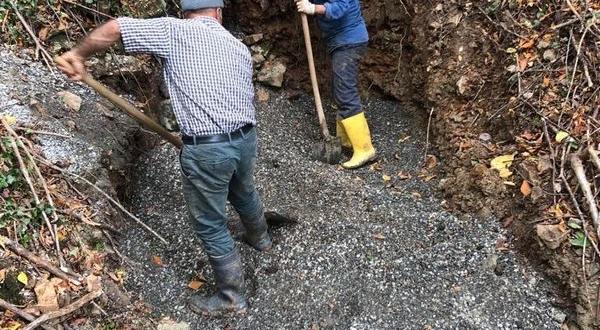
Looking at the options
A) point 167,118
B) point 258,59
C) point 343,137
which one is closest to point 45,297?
point 167,118

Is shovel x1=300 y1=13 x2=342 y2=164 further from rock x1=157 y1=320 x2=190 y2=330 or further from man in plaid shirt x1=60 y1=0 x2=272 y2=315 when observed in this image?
rock x1=157 y1=320 x2=190 y2=330

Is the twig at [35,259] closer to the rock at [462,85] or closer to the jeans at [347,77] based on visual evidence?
the jeans at [347,77]

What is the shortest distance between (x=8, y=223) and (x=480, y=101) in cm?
352

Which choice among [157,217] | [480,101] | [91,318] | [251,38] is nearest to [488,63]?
[480,101]

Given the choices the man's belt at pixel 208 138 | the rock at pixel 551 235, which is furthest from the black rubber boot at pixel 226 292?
the rock at pixel 551 235

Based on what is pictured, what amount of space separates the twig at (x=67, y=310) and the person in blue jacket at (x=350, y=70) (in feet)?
8.21

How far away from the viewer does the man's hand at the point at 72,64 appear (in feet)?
9.14

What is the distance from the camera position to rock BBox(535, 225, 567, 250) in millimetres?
3197

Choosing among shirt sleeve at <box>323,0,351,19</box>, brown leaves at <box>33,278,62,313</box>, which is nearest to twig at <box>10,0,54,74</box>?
brown leaves at <box>33,278,62,313</box>

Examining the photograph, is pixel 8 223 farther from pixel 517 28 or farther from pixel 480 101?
pixel 517 28

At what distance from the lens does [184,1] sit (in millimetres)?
2910

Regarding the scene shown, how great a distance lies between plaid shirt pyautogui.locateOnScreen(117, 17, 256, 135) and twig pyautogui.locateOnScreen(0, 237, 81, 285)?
105cm

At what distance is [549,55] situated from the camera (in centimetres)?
389

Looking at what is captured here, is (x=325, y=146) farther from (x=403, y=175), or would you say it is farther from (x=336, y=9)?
(x=336, y=9)
